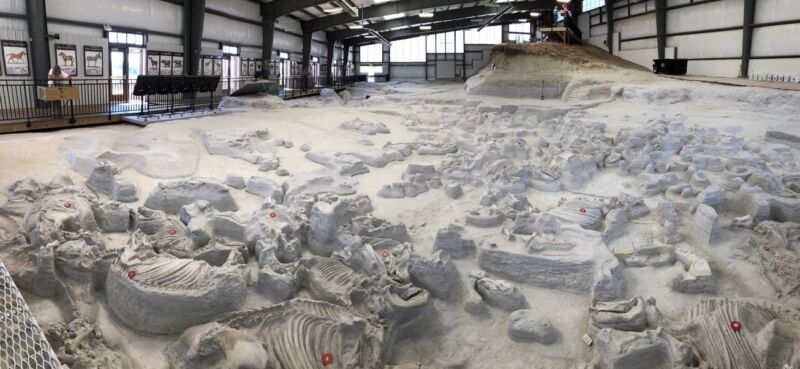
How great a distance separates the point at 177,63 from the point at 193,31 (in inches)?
44.6

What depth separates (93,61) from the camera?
12859mm

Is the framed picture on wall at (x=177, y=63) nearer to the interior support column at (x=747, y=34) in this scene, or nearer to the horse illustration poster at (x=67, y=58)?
the horse illustration poster at (x=67, y=58)

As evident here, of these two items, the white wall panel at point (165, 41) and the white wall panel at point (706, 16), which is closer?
the white wall panel at point (165, 41)

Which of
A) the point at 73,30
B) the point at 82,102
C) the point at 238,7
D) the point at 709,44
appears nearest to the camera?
the point at 82,102

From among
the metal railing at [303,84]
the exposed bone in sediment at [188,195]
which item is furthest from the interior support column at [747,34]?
the exposed bone in sediment at [188,195]

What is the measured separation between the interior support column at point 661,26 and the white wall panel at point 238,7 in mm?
15769

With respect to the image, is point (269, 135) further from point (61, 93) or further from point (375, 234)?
point (375, 234)

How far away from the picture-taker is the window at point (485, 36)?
1652 inches

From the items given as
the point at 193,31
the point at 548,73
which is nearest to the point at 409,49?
the point at 548,73

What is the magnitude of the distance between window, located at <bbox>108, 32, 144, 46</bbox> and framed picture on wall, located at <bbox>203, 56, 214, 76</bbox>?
2767 millimetres

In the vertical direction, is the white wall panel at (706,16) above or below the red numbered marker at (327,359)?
above

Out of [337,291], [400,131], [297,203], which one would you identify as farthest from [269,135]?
[337,291]

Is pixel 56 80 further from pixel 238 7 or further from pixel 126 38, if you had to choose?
pixel 238 7

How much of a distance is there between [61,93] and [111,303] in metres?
7.40
